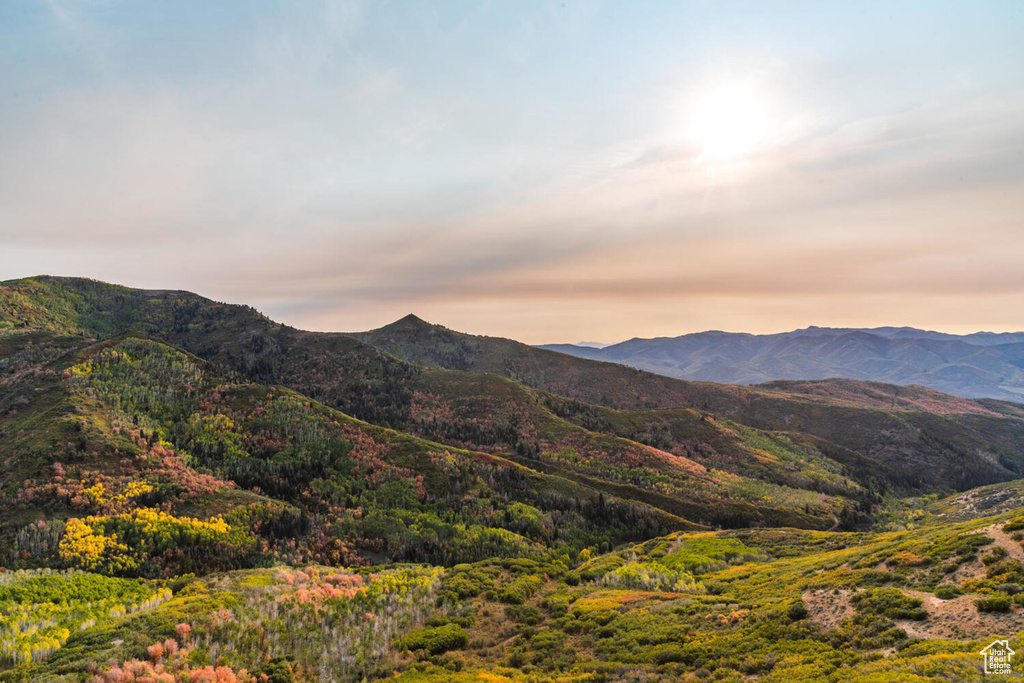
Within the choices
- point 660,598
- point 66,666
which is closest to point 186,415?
point 66,666

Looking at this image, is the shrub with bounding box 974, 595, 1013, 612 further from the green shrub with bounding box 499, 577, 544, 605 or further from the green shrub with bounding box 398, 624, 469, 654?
the green shrub with bounding box 499, 577, 544, 605

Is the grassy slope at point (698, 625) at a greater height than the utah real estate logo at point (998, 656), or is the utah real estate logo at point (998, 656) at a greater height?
the utah real estate logo at point (998, 656)

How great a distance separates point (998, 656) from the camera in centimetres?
1844

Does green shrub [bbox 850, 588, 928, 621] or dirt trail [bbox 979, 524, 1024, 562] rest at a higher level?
dirt trail [bbox 979, 524, 1024, 562]

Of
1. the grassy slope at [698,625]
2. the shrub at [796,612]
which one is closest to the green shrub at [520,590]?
the grassy slope at [698,625]

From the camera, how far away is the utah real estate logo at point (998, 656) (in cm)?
1750

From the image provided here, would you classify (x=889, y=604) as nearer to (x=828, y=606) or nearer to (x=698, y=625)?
(x=828, y=606)

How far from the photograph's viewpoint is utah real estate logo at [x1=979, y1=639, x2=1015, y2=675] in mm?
17500

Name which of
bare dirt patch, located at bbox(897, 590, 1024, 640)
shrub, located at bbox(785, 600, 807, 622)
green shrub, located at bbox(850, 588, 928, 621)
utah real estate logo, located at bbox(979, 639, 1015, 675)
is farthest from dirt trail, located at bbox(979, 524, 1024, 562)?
shrub, located at bbox(785, 600, 807, 622)

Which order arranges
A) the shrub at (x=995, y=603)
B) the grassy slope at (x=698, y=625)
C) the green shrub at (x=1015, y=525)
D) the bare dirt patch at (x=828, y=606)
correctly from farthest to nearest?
the green shrub at (x=1015, y=525) → the bare dirt patch at (x=828, y=606) → the grassy slope at (x=698, y=625) → the shrub at (x=995, y=603)

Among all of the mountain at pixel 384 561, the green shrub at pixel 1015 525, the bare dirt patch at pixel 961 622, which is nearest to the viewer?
the bare dirt patch at pixel 961 622

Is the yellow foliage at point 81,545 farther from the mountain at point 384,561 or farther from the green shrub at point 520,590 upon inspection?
the green shrub at point 520,590

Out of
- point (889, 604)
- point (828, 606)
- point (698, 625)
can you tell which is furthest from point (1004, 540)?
point (698, 625)

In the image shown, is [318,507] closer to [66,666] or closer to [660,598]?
[66,666]
